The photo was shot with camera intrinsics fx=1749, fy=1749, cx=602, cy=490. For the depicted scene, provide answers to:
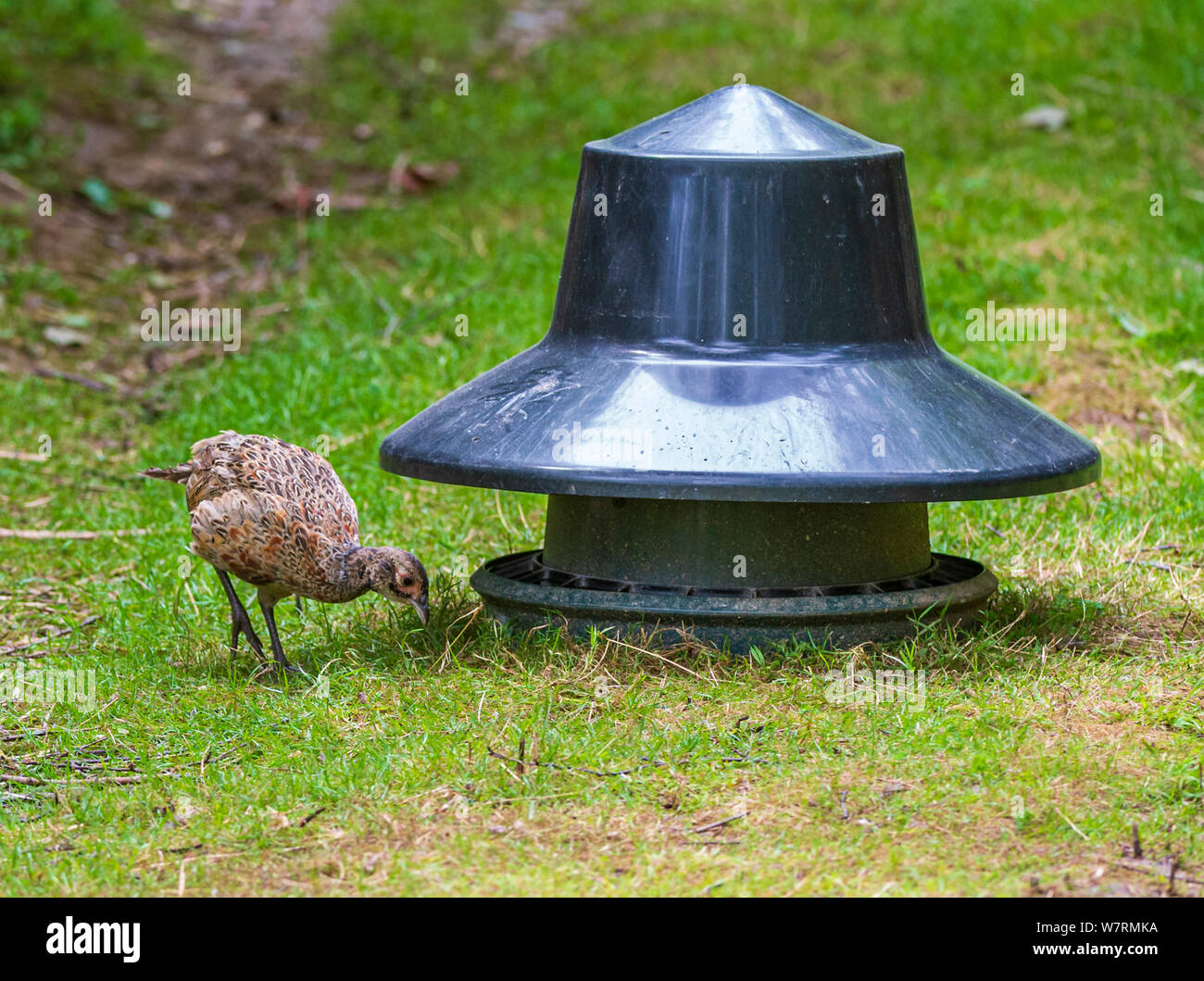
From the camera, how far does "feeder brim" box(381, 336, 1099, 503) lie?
5133mm

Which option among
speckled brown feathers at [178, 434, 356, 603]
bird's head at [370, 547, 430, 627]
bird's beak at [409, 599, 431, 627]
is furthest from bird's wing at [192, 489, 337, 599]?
bird's beak at [409, 599, 431, 627]

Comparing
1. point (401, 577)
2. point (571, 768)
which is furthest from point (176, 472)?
point (571, 768)

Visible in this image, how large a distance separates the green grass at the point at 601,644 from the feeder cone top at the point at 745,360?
0.61 metres

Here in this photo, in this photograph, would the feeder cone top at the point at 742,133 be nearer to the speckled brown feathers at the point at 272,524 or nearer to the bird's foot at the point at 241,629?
the speckled brown feathers at the point at 272,524

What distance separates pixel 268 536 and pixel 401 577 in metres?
0.49

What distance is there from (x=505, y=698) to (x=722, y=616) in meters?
0.72

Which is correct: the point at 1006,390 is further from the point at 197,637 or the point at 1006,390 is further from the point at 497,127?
the point at 497,127

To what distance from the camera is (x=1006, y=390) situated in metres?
5.87

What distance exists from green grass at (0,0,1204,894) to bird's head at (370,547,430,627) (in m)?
0.15

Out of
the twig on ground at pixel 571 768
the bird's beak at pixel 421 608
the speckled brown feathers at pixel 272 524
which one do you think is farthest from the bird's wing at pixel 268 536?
the twig on ground at pixel 571 768

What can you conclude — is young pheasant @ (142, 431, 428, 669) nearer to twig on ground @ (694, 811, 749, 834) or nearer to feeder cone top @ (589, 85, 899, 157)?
feeder cone top @ (589, 85, 899, 157)

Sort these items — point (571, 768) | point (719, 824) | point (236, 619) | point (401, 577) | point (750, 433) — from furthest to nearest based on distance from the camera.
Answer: point (236, 619) < point (401, 577) < point (750, 433) < point (571, 768) < point (719, 824)

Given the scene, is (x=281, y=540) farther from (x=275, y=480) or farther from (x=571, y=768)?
(x=571, y=768)

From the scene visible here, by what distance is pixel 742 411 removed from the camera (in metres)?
5.27
